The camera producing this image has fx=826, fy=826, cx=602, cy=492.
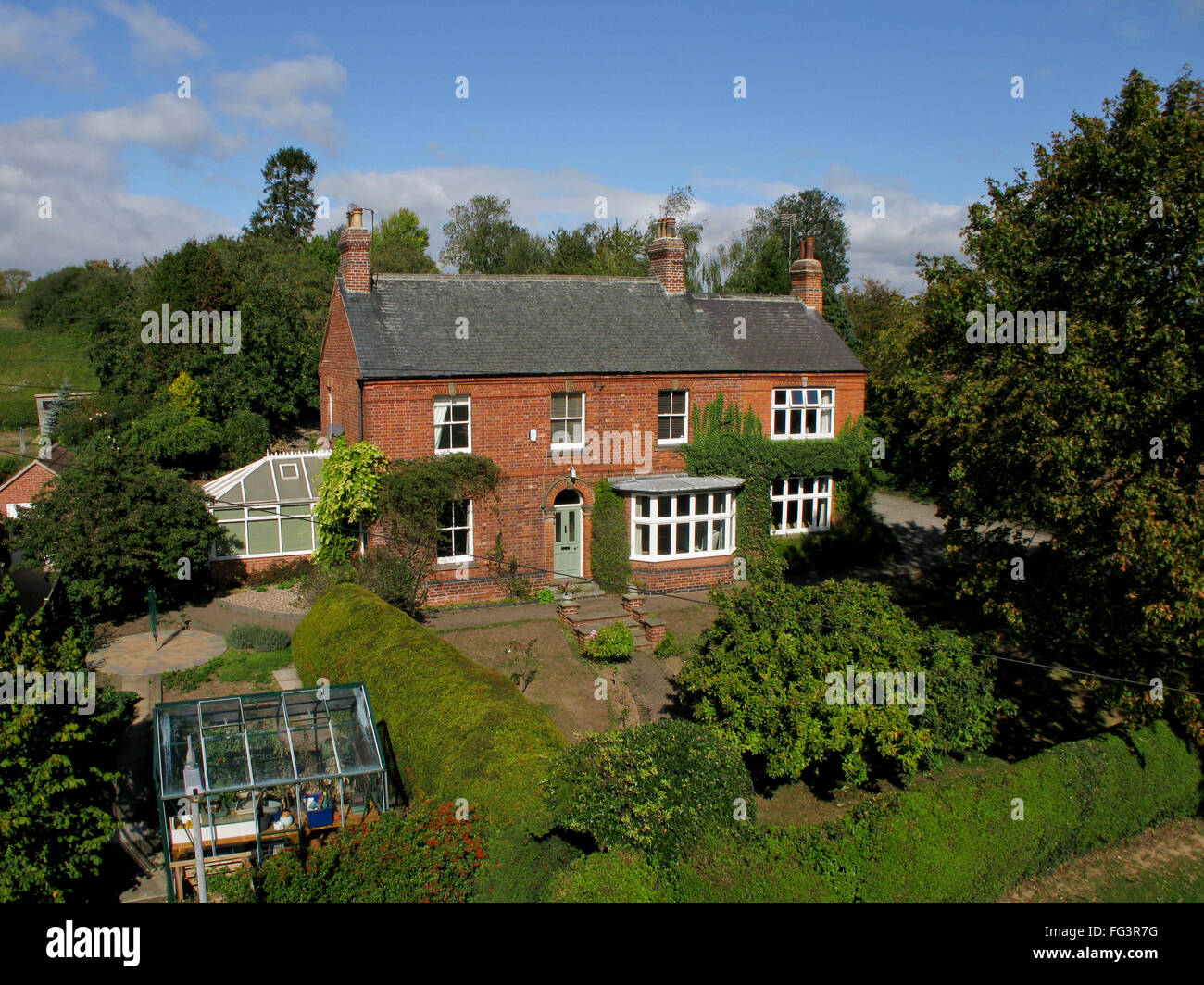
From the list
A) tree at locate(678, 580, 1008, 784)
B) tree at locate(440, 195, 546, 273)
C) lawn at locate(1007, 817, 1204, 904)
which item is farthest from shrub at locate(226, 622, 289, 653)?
tree at locate(440, 195, 546, 273)

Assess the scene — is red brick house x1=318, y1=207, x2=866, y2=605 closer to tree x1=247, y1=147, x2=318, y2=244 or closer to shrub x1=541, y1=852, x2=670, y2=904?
shrub x1=541, y1=852, x2=670, y2=904

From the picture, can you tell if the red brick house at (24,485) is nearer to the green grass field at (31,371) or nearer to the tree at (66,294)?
the green grass field at (31,371)

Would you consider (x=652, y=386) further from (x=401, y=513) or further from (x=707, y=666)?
(x=707, y=666)

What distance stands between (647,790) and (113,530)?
50.9 feet

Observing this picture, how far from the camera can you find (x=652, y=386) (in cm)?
2356

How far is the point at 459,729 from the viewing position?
1097 centimetres

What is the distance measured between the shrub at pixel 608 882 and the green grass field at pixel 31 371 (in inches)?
1534

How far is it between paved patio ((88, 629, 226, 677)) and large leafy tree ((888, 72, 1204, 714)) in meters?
15.6

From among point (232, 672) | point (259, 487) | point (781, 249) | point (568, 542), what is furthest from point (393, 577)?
point (781, 249)

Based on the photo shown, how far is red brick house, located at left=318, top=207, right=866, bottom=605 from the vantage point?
849 inches

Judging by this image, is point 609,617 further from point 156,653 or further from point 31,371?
point 31,371

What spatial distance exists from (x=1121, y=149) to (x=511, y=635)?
1512 centimetres

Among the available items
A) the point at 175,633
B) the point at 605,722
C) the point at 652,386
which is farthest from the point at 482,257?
the point at 605,722

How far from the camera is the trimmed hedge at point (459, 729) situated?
926 cm
